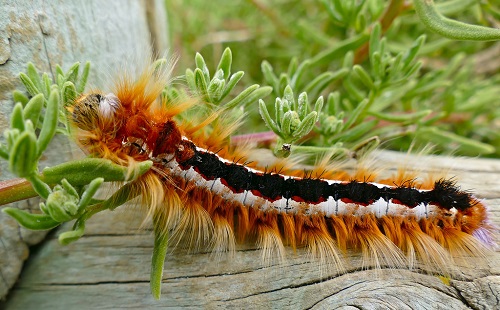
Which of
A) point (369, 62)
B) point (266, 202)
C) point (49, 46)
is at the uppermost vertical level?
point (369, 62)

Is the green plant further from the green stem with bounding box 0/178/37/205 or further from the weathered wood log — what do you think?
the weathered wood log

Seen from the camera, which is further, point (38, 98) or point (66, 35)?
point (66, 35)

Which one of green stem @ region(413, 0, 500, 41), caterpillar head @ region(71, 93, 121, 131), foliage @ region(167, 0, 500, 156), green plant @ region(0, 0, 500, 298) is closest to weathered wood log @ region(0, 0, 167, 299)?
green plant @ region(0, 0, 500, 298)

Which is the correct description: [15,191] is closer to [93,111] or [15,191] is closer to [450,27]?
[93,111]

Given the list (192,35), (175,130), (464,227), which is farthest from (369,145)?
(192,35)

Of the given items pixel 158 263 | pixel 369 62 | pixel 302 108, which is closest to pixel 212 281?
pixel 158 263

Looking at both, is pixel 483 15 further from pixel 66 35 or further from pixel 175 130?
pixel 66 35
